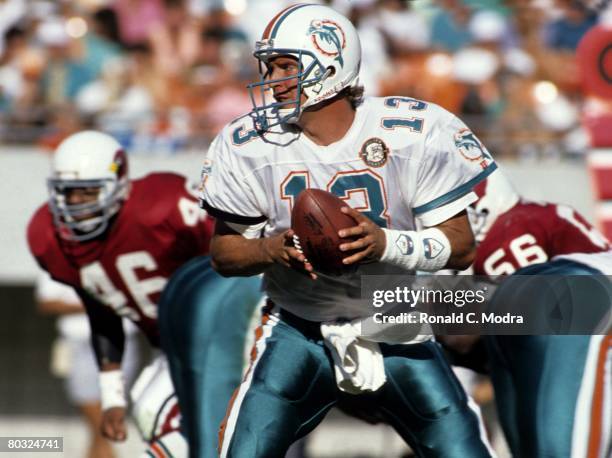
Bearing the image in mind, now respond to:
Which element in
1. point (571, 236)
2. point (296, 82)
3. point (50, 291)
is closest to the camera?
point (296, 82)

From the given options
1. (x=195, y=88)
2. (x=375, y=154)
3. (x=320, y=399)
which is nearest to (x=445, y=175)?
(x=375, y=154)

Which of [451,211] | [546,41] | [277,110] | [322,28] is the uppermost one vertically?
[546,41]

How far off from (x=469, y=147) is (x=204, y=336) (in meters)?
1.57

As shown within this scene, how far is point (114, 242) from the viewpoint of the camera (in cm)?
488

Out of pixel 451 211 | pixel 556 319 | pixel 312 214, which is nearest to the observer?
pixel 312 214

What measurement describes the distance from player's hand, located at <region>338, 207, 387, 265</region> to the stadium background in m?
3.37

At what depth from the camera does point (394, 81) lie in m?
7.02

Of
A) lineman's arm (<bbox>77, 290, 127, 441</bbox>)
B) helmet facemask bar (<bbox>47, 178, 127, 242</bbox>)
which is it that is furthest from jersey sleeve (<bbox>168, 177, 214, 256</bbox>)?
lineman's arm (<bbox>77, 290, 127, 441</bbox>)

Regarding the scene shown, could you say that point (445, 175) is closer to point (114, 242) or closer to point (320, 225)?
point (320, 225)

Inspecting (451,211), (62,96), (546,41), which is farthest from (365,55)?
(451,211)

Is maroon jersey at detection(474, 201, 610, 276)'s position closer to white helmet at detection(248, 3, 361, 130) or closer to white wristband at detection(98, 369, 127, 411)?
white helmet at detection(248, 3, 361, 130)

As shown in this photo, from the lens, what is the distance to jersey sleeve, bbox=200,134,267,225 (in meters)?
3.24

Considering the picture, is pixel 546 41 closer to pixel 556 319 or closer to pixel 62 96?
pixel 62 96

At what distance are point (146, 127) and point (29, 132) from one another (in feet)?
2.30
